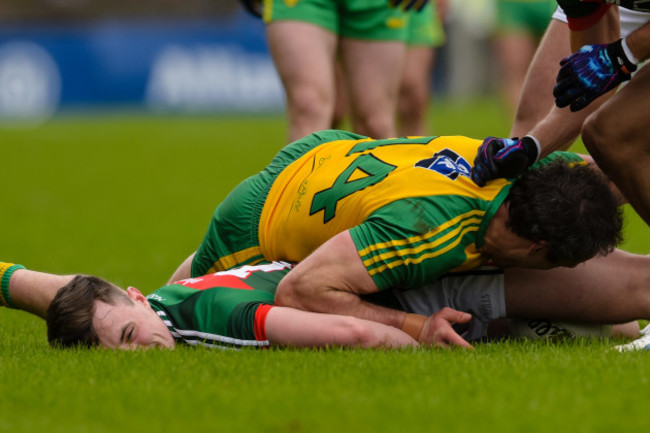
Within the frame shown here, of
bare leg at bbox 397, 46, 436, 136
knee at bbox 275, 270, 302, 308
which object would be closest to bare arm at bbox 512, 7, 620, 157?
knee at bbox 275, 270, 302, 308

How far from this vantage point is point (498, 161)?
4.18 metres

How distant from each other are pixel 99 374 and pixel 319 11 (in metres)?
3.29

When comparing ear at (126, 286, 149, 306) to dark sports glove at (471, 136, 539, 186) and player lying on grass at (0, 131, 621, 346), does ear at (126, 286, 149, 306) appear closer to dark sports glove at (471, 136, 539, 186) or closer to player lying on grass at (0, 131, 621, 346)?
player lying on grass at (0, 131, 621, 346)

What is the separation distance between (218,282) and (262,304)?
30 centimetres

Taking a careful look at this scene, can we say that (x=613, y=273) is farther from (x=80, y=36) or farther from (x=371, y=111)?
(x=80, y=36)

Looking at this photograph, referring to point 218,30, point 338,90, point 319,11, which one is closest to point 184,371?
point 319,11

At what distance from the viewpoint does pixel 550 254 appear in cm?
414

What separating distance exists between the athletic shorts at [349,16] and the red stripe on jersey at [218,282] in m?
2.32

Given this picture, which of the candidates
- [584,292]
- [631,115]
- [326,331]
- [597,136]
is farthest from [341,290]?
[631,115]

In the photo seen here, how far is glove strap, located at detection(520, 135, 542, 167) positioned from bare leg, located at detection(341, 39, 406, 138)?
2.60 m

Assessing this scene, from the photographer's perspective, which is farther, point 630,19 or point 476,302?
point 630,19

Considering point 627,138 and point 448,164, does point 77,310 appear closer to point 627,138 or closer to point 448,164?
point 448,164

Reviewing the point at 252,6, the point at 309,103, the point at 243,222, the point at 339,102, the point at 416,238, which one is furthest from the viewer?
the point at 339,102

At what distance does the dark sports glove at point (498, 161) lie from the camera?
13.7ft
